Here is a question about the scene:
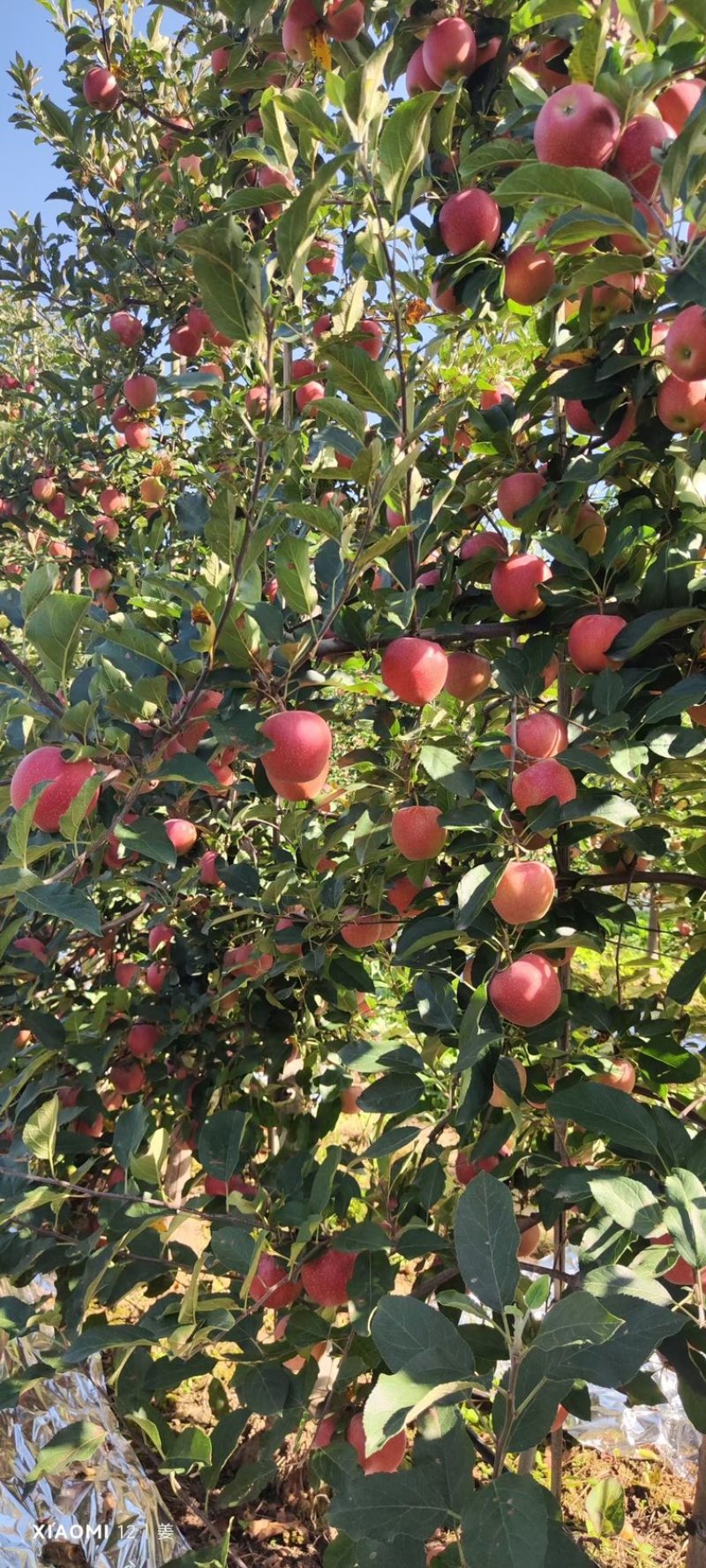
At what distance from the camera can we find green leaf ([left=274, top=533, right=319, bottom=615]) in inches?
39.0

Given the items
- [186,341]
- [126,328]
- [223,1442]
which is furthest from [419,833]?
[126,328]

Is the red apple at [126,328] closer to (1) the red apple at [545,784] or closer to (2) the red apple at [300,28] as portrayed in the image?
(2) the red apple at [300,28]

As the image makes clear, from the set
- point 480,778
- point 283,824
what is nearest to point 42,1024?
point 283,824

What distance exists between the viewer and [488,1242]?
0.76m

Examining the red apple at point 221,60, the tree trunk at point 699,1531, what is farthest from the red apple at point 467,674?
the red apple at point 221,60

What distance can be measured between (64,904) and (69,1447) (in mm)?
648

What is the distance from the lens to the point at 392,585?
52.9 inches

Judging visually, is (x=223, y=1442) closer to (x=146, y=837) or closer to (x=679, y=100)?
(x=146, y=837)

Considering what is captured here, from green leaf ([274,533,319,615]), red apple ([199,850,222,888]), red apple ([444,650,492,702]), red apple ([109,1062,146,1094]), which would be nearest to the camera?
green leaf ([274,533,319,615])

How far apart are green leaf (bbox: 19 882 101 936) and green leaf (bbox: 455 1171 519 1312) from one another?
379mm

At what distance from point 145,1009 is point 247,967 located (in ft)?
0.80

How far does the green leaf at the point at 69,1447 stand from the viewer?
0.97 metres

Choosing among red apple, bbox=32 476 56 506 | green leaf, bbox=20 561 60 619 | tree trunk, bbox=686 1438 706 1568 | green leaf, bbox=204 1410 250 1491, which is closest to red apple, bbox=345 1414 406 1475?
green leaf, bbox=204 1410 250 1491

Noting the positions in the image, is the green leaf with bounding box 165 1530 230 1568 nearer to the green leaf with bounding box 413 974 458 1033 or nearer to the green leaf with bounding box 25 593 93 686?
the green leaf with bounding box 413 974 458 1033
